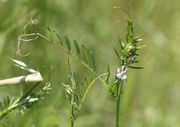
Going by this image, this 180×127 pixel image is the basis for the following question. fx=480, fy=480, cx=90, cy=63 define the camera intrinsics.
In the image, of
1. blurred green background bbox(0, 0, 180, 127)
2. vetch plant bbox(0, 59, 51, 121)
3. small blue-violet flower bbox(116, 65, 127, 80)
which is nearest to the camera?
small blue-violet flower bbox(116, 65, 127, 80)

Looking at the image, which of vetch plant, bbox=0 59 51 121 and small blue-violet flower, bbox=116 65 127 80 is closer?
small blue-violet flower, bbox=116 65 127 80

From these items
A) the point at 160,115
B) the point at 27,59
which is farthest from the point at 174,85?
the point at 27,59

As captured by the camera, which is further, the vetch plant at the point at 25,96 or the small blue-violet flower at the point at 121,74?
the vetch plant at the point at 25,96

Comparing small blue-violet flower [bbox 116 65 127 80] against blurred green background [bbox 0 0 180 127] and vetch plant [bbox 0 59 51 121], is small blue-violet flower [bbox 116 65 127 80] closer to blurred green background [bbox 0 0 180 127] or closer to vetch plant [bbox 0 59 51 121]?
vetch plant [bbox 0 59 51 121]

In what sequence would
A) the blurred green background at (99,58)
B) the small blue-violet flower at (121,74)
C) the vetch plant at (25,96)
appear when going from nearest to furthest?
the small blue-violet flower at (121,74) → the vetch plant at (25,96) → the blurred green background at (99,58)

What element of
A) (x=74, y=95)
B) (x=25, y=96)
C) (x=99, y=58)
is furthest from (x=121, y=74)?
(x=99, y=58)

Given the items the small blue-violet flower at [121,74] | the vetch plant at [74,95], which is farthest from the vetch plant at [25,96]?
the small blue-violet flower at [121,74]

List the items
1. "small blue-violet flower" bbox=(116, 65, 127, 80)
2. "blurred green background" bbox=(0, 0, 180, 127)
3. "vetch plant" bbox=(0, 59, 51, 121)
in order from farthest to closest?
"blurred green background" bbox=(0, 0, 180, 127), "vetch plant" bbox=(0, 59, 51, 121), "small blue-violet flower" bbox=(116, 65, 127, 80)

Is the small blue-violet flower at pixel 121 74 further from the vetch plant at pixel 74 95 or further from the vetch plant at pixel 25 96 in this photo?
the vetch plant at pixel 25 96

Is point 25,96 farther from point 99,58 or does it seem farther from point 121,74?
point 99,58

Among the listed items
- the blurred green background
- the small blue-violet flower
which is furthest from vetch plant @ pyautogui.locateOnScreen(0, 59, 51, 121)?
the blurred green background
